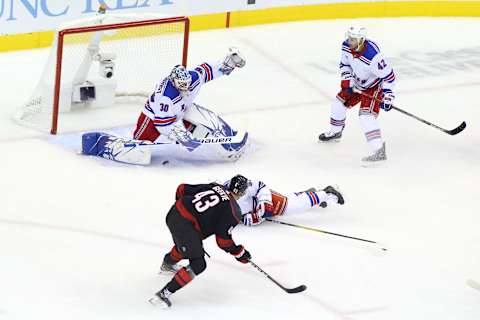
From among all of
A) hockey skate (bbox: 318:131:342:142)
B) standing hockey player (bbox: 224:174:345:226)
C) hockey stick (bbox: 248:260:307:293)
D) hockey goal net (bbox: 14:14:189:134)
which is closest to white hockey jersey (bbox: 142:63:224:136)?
hockey goal net (bbox: 14:14:189:134)

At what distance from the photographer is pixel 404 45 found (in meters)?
9.87

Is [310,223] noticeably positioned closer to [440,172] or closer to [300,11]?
[440,172]

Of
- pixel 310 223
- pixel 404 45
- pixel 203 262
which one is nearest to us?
pixel 203 262

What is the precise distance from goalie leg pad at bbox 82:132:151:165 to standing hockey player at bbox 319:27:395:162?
1292 millimetres

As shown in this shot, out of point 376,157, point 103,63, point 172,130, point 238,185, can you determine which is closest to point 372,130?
point 376,157

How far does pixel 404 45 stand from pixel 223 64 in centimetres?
277

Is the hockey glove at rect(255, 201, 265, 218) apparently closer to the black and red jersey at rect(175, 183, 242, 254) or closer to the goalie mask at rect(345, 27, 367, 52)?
the black and red jersey at rect(175, 183, 242, 254)

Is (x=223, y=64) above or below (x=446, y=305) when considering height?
above

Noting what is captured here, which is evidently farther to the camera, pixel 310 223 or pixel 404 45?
pixel 404 45

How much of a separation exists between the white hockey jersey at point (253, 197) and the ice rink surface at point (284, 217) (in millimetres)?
122

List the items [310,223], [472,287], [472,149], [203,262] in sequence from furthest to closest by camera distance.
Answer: [472,149] → [310,223] → [472,287] → [203,262]

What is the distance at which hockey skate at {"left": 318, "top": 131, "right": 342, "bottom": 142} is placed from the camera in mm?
7973

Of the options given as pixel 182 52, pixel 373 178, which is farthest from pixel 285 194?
pixel 182 52

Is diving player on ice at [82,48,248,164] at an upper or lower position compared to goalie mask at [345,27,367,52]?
lower
